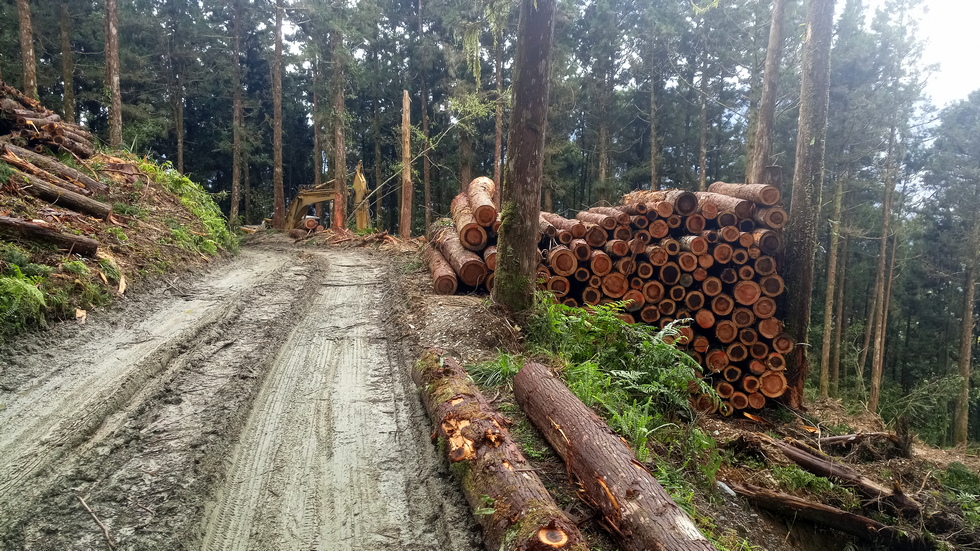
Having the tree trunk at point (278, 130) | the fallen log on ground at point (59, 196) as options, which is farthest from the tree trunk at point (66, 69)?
the fallen log on ground at point (59, 196)

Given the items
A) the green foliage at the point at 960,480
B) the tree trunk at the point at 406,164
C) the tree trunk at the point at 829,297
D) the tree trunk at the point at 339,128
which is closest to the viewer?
the green foliage at the point at 960,480

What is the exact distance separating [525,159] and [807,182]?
4.69 metres

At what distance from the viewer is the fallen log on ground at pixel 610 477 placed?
8.13 feet

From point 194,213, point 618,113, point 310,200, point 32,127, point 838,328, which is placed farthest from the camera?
point 618,113

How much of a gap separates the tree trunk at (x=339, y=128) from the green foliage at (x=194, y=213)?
525 centimetres

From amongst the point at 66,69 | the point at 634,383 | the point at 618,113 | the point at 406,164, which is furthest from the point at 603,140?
the point at 66,69

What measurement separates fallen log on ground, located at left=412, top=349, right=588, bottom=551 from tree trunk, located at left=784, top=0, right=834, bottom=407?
18.7ft

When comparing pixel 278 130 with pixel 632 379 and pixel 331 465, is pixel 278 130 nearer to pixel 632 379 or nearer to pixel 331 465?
pixel 632 379

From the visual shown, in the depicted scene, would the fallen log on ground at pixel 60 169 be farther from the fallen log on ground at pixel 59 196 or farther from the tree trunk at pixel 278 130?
the tree trunk at pixel 278 130

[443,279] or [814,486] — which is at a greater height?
[443,279]

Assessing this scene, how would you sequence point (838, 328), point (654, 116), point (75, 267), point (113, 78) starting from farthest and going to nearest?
1. point (654, 116)
2. point (838, 328)
3. point (113, 78)
4. point (75, 267)

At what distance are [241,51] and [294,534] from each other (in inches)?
1408

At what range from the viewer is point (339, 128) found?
1947 cm

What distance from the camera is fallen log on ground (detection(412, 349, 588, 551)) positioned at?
2.39m
